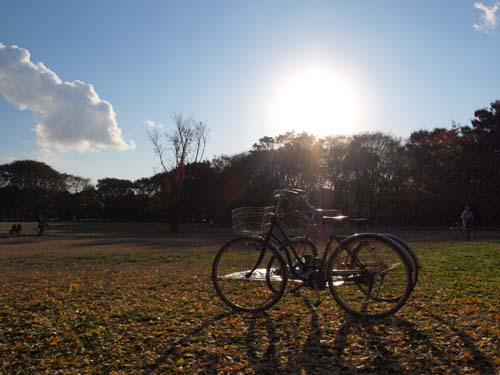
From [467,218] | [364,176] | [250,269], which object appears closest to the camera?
[250,269]

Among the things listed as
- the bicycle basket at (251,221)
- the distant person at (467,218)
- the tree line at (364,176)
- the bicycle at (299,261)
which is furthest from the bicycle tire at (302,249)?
the tree line at (364,176)

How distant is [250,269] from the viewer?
479 centimetres

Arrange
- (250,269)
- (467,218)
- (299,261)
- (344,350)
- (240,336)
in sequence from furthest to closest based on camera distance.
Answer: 1. (467,218)
2. (250,269)
3. (299,261)
4. (240,336)
5. (344,350)

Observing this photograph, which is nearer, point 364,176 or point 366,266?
point 366,266

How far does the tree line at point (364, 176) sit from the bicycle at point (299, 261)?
32.0 metres

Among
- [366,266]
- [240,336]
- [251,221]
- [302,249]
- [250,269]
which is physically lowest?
[240,336]

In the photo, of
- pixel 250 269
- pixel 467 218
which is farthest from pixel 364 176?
pixel 250 269

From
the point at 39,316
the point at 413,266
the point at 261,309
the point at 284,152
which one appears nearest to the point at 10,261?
the point at 39,316

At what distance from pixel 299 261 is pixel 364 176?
39510 mm

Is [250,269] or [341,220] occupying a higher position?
[341,220]

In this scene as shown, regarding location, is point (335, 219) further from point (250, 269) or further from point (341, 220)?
point (250, 269)

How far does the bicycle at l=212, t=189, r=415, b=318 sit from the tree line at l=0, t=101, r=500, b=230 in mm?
31976

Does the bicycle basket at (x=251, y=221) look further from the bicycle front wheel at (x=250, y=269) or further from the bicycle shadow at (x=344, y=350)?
the bicycle shadow at (x=344, y=350)

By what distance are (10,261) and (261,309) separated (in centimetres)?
1168
